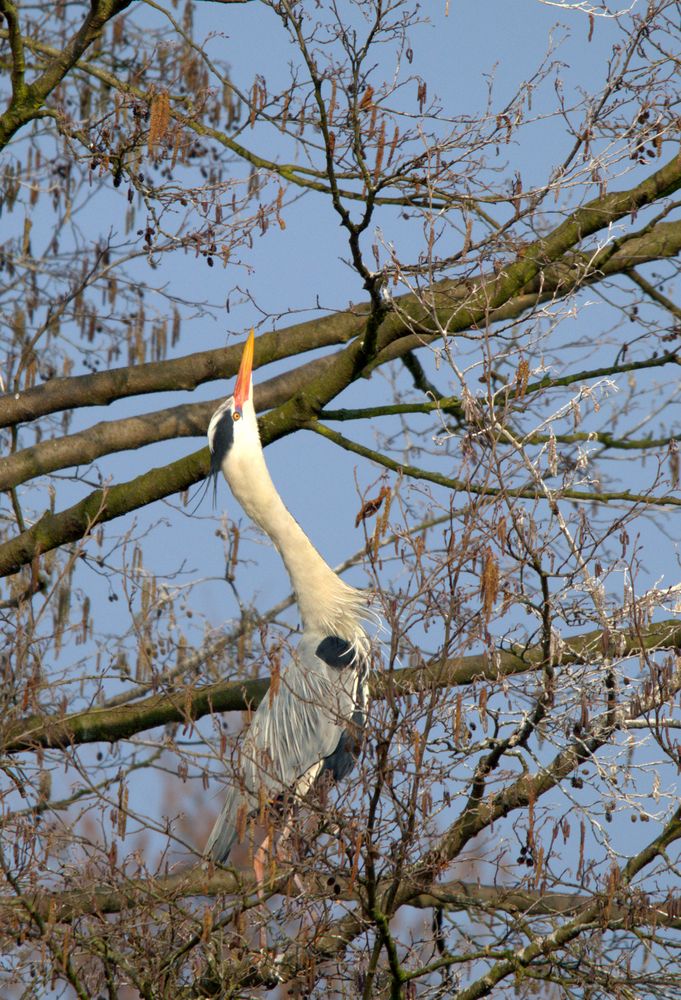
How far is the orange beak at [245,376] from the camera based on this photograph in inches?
272

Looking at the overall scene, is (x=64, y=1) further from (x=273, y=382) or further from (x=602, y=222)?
(x=602, y=222)

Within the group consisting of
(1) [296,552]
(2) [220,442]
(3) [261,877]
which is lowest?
(3) [261,877]

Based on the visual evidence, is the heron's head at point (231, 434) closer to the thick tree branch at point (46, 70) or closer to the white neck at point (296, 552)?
the white neck at point (296, 552)

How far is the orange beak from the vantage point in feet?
22.7

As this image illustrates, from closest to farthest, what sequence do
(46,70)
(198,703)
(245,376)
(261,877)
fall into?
1. (261,877)
2. (46,70)
3. (198,703)
4. (245,376)

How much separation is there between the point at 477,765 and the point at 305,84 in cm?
355

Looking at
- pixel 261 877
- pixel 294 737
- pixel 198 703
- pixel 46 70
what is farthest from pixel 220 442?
pixel 261 877

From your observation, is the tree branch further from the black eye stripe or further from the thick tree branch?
the thick tree branch

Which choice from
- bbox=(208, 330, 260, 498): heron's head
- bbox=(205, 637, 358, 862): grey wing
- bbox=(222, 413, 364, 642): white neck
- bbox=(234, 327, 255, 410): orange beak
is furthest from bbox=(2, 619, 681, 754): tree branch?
bbox=(234, 327, 255, 410): orange beak

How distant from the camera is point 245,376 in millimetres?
7035

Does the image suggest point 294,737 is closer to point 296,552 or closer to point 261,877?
point 296,552

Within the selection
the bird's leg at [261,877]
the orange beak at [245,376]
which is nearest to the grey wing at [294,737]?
the bird's leg at [261,877]

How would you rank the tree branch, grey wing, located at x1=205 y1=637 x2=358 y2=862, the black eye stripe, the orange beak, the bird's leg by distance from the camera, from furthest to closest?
the orange beak, the black eye stripe, grey wing, located at x1=205 y1=637 x2=358 y2=862, the tree branch, the bird's leg

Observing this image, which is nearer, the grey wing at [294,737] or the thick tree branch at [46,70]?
the thick tree branch at [46,70]
